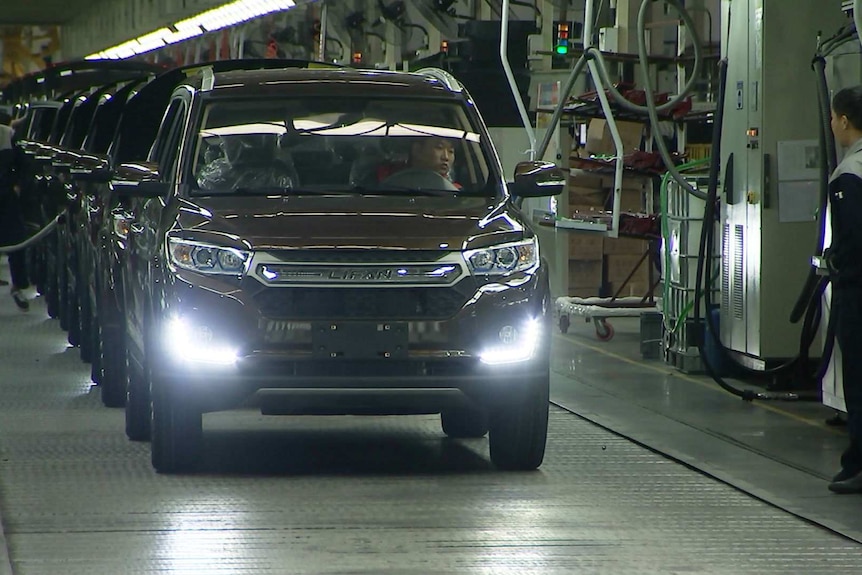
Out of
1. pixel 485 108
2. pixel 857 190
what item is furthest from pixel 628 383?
pixel 485 108

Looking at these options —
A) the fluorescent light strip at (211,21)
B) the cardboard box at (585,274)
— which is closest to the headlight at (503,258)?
the cardboard box at (585,274)

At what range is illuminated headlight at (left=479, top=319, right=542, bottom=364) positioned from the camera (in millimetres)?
7801

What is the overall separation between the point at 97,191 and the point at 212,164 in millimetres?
3407

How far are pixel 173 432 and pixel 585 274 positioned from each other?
32.0ft

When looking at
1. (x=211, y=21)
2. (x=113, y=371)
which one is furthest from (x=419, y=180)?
(x=211, y=21)

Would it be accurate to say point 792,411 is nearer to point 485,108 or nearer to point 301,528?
point 301,528

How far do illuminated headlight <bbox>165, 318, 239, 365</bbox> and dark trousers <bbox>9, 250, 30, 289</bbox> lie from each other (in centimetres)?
1040

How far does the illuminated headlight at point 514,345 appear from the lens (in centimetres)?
780

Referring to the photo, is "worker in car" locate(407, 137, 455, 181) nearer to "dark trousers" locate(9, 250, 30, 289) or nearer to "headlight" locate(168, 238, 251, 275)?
"headlight" locate(168, 238, 251, 275)

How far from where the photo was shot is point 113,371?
Answer: 421 inches

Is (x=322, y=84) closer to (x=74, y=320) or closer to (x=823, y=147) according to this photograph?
(x=823, y=147)

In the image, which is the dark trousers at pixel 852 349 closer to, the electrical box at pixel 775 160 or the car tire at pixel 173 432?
the car tire at pixel 173 432

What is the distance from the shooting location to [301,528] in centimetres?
689

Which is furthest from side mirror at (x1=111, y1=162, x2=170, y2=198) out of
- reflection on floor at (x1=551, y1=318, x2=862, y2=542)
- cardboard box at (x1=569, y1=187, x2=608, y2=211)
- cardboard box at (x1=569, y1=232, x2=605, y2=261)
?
cardboard box at (x1=569, y1=232, x2=605, y2=261)
